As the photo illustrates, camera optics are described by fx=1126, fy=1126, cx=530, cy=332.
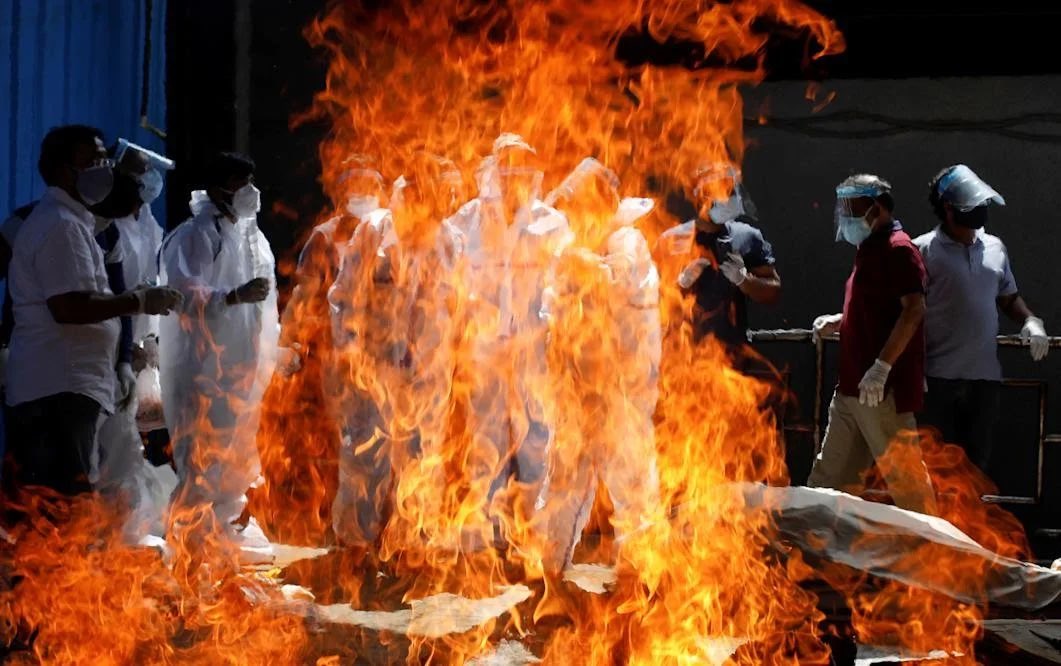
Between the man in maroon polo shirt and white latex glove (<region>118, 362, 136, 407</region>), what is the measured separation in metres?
3.65

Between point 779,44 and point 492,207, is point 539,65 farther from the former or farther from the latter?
point 779,44

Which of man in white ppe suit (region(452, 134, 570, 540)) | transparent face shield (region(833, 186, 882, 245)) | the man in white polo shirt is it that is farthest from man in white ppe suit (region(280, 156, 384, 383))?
transparent face shield (region(833, 186, 882, 245))

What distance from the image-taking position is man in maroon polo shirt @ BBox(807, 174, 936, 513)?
607cm

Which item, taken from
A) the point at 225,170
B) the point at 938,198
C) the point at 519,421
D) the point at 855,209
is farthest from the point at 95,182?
the point at 938,198

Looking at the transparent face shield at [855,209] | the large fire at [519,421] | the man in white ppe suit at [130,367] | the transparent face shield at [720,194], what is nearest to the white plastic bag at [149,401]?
A: the man in white ppe suit at [130,367]

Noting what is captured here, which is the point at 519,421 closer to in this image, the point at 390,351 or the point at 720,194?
the point at 390,351

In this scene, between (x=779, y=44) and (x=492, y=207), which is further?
(x=779, y=44)

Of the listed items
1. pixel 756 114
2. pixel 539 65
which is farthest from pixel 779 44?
pixel 539 65

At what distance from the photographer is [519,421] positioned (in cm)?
671

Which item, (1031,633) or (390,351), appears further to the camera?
(390,351)

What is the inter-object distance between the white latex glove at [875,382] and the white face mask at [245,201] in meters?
3.57

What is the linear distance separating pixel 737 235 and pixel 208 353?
3.14 metres

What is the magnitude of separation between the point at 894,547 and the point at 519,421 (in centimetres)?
320

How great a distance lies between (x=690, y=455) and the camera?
5.82 metres
